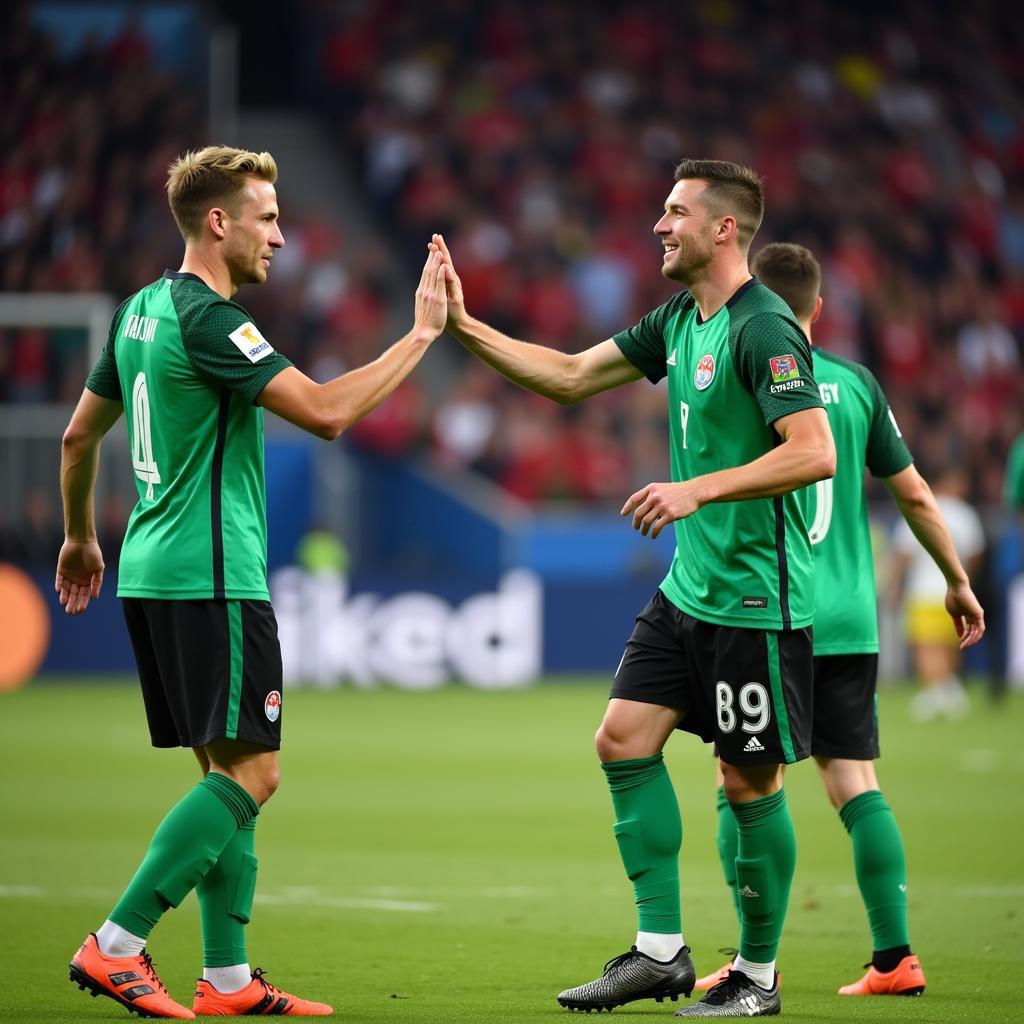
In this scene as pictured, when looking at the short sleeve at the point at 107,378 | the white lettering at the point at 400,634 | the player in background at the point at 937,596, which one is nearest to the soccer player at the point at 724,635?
the short sleeve at the point at 107,378

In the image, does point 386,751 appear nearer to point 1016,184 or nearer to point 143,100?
point 143,100

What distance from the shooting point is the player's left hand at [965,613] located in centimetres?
620

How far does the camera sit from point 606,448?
22594mm

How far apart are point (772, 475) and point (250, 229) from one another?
164 centimetres

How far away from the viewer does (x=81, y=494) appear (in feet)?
19.1

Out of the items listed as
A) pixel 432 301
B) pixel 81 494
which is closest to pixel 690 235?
pixel 432 301

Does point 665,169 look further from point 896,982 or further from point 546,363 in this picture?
point 896,982

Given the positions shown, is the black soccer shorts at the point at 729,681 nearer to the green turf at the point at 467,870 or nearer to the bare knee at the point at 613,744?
the bare knee at the point at 613,744

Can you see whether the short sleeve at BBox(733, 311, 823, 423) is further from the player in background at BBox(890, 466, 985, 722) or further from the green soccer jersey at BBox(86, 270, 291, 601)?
the player in background at BBox(890, 466, 985, 722)

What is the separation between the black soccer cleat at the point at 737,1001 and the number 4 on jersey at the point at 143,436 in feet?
7.08

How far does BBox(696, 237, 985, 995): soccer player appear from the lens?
6094 millimetres

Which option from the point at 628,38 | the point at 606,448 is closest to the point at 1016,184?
the point at 628,38

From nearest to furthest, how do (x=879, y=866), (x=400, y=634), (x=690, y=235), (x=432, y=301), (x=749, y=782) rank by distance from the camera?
1. (x=749, y=782)
2. (x=690, y=235)
3. (x=432, y=301)
4. (x=879, y=866)
5. (x=400, y=634)

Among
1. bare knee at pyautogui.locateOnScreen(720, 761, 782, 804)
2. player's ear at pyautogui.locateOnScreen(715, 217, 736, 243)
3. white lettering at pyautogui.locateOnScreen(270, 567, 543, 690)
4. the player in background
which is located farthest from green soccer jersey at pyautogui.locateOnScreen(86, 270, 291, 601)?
white lettering at pyautogui.locateOnScreen(270, 567, 543, 690)
